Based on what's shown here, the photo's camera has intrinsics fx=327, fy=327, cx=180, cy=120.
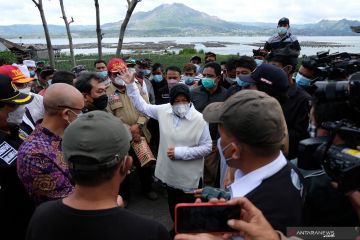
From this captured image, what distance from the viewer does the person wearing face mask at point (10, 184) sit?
2562 millimetres

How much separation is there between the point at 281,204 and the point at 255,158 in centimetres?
25

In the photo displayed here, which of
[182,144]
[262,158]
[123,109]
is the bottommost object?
[182,144]

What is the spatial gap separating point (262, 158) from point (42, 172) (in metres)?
1.50

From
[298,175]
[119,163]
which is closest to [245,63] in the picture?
[298,175]

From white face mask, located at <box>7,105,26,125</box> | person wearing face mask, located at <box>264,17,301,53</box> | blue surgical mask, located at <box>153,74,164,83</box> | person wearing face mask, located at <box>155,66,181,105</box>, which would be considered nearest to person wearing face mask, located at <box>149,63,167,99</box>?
blue surgical mask, located at <box>153,74,164,83</box>

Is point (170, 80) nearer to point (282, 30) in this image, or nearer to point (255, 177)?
point (282, 30)

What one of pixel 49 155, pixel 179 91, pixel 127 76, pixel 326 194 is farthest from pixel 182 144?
pixel 326 194

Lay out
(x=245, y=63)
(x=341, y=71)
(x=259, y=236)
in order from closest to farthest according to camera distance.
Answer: (x=259, y=236), (x=341, y=71), (x=245, y=63)

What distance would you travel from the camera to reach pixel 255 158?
164 cm

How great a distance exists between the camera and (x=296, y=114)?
3420 mm

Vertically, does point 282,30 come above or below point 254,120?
above

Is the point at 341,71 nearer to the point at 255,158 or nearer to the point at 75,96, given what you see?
the point at 255,158

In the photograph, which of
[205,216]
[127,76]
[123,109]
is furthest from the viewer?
[123,109]

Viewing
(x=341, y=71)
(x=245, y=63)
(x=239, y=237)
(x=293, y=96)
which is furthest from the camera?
(x=245, y=63)
